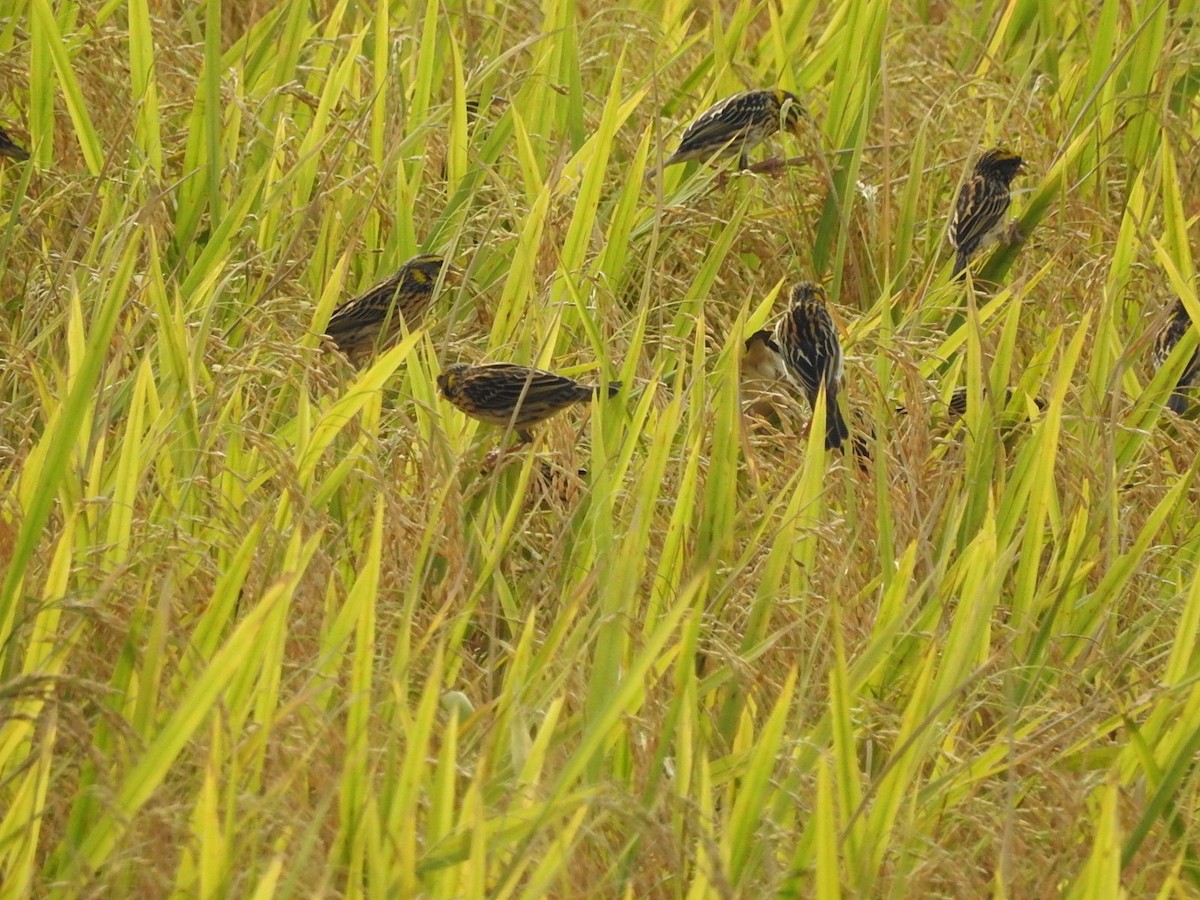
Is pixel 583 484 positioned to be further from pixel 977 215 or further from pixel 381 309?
pixel 977 215

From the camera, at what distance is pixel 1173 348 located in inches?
167

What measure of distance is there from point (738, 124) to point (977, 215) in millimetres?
646

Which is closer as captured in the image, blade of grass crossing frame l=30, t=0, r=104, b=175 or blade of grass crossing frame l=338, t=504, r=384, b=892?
blade of grass crossing frame l=338, t=504, r=384, b=892

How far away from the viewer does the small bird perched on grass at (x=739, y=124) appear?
15.7 ft

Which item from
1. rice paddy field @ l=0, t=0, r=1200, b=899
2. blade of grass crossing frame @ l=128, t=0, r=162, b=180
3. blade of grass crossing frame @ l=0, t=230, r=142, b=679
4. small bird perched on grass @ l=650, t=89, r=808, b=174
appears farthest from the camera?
small bird perched on grass @ l=650, t=89, r=808, b=174

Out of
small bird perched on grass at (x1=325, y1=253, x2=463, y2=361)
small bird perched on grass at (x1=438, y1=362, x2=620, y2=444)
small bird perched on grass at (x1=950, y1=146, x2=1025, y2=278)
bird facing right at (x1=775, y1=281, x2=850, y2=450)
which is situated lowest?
small bird perched on grass at (x1=325, y1=253, x2=463, y2=361)

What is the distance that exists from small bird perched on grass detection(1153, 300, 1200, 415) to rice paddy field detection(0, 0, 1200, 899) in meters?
0.06

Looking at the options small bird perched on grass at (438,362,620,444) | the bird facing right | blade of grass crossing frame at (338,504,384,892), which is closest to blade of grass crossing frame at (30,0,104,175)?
small bird perched on grass at (438,362,620,444)

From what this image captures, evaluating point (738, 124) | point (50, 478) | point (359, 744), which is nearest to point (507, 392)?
point (50, 478)

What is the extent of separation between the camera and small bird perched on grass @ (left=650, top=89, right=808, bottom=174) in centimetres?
479

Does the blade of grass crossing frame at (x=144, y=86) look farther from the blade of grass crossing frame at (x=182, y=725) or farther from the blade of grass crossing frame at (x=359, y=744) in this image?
the blade of grass crossing frame at (x=182, y=725)

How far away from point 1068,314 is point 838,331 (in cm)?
61

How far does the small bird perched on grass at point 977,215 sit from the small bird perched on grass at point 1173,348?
0.49 metres

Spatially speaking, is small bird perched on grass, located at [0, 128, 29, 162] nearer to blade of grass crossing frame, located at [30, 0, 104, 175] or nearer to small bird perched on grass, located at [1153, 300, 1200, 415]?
blade of grass crossing frame, located at [30, 0, 104, 175]
